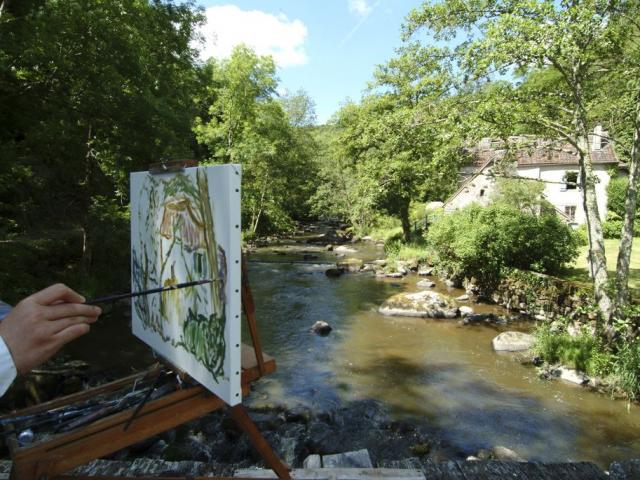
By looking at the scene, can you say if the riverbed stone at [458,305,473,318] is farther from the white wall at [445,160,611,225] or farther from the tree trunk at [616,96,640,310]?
the white wall at [445,160,611,225]

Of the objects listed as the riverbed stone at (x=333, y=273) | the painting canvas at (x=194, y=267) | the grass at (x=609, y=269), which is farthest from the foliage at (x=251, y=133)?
the painting canvas at (x=194, y=267)

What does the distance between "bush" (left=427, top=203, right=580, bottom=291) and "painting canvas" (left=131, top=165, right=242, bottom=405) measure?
12551 mm

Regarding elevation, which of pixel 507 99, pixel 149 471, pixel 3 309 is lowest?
pixel 149 471

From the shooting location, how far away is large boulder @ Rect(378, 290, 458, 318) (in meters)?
12.6

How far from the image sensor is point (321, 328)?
1134cm

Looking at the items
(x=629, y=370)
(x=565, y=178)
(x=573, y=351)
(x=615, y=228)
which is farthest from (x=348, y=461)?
(x=565, y=178)

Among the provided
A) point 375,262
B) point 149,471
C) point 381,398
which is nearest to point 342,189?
point 375,262

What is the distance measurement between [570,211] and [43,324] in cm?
3009

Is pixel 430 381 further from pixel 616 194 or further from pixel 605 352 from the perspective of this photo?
pixel 616 194

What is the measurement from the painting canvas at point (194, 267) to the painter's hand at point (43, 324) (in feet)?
2.43

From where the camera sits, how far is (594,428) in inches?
262

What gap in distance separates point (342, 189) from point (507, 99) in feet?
84.6

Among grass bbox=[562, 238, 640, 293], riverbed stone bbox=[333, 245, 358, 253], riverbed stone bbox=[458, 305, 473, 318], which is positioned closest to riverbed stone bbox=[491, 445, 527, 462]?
riverbed stone bbox=[458, 305, 473, 318]

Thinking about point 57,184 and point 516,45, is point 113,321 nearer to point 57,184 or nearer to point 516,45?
point 57,184
